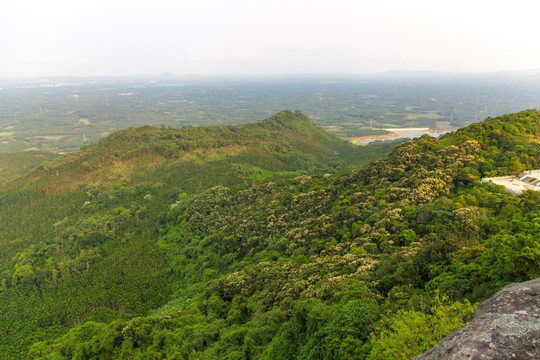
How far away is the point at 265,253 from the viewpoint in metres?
35.5

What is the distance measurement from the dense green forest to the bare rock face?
290cm

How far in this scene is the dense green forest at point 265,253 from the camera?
49.6 ft

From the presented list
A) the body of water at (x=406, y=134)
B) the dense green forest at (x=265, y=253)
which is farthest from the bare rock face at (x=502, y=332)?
the body of water at (x=406, y=134)

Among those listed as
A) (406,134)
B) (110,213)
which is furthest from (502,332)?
(406,134)

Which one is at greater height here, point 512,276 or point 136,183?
point 512,276

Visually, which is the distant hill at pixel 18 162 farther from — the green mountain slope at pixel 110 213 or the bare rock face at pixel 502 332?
the bare rock face at pixel 502 332

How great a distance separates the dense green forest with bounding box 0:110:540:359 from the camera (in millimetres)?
15125

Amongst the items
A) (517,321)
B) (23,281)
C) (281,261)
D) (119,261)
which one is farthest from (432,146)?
(23,281)

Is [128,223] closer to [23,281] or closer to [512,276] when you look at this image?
[23,281]

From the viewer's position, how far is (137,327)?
88.7ft

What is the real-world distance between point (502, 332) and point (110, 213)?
216 ft

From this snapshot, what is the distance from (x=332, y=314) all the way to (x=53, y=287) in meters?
44.3

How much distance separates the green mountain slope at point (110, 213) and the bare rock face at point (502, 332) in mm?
37375

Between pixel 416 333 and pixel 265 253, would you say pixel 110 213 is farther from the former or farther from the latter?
pixel 416 333
